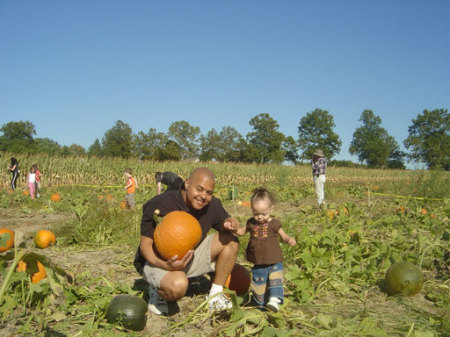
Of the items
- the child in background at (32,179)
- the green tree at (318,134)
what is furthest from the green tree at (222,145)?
the child in background at (32,179)

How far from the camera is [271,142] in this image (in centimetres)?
7994

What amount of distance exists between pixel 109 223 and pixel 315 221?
4.00m

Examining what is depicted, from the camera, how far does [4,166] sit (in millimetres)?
17031

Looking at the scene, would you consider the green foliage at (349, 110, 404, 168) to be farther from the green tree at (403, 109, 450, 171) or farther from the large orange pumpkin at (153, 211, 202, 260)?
the large orange pumpkin at (153, 211, 202, 260)

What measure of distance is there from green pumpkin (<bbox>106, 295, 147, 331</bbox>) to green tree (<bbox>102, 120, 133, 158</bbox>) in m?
74.5

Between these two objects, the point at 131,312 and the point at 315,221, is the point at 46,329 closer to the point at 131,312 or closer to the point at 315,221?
the point at 131,312

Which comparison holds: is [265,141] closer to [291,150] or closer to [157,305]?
[291,150]

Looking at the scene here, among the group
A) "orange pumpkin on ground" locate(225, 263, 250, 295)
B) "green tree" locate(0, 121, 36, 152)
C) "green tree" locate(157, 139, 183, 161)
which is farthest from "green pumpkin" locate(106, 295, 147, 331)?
"green tree" locate(0, 121, 36, 152)

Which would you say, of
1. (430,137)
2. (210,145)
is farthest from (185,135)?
(430,137)

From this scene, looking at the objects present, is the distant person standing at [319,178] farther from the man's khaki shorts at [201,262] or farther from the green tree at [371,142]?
the green tree at [371,142]

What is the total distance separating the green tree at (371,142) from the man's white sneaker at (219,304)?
8933cm

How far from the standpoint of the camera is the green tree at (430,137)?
77000mm

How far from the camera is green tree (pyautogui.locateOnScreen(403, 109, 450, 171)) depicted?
77000 mm

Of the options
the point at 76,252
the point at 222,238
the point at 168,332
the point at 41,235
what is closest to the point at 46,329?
the point at 168,332
